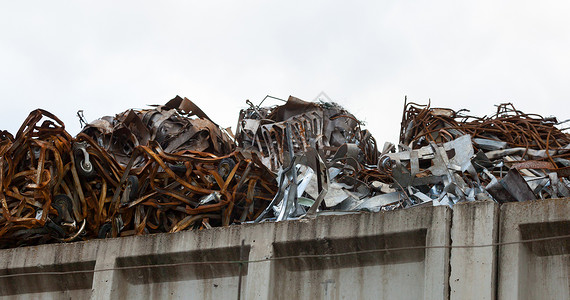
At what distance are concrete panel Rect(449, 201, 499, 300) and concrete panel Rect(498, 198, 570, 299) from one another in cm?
6

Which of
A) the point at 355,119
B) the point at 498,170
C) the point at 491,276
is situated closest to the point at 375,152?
the point at 355,119

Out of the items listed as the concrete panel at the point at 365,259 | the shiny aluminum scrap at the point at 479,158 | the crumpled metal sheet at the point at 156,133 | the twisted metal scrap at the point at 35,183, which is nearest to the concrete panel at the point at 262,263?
the concrete panel at the point at 365,259

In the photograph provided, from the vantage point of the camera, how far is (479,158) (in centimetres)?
709

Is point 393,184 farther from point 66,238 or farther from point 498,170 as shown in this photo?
point 66,238

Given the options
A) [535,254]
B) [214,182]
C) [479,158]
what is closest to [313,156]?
[214,182]

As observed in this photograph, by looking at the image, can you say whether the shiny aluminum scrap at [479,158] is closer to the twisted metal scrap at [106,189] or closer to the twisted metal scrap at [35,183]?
the twisted metal scrap at [106,189]

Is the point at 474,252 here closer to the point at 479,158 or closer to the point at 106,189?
the point at 479,158

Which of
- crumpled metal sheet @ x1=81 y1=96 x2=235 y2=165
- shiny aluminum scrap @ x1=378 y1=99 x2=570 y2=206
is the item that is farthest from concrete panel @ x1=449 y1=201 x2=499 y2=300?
crumpled metal sheet @ x1=81 y1=96 x2=235 y2=165

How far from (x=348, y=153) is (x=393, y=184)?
2.35ft

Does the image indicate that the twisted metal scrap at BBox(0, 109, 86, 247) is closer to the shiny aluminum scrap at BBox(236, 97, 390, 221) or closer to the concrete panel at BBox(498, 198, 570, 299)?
the shiny aluminum scrap at BBox(236, 97, 390, 221)

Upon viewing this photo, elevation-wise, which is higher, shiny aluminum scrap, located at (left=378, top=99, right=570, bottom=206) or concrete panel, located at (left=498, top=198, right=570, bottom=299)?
shiny aluminum scrap, located at (left=378, top=99, right=570, bottom=206)

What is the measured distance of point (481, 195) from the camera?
20.0 feet

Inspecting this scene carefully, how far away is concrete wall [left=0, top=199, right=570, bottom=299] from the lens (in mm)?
5152

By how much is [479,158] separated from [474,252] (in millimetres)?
1985
